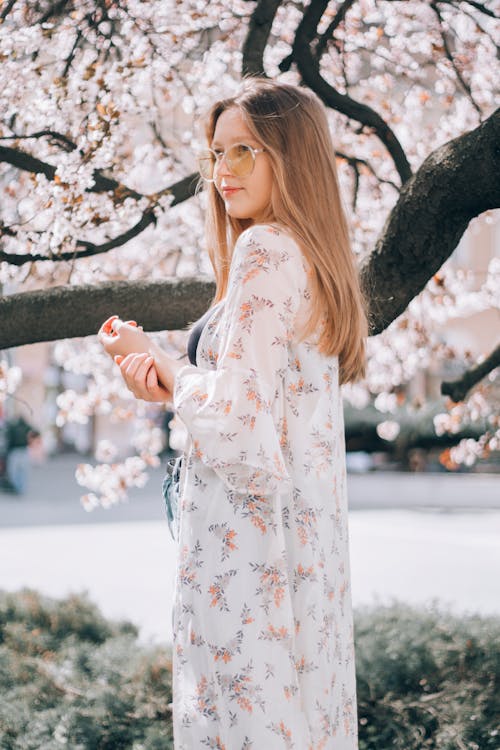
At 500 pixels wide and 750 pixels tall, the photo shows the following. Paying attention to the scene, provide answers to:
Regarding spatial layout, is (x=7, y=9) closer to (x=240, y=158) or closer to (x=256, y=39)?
(x=256, y=39)

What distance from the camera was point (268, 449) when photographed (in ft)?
6.45

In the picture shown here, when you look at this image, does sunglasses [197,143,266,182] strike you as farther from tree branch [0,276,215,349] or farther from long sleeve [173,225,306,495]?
tree branch [0,276,215,349]

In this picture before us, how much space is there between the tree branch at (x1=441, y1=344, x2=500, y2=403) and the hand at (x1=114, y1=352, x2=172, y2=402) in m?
2.85

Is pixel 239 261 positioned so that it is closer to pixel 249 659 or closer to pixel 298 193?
pixel 298 193

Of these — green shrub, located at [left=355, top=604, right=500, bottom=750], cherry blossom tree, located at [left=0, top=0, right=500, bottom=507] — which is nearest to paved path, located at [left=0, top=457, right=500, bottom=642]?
green shrub, located at [left=355, top=604, right=500, bottom=750]

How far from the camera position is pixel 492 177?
110 inches

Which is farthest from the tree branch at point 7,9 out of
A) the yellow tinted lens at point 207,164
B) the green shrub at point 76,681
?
the green shrub at point 76,681

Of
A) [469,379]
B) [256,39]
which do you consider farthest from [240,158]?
[469,379]

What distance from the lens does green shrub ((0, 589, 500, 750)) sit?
387 centimetres

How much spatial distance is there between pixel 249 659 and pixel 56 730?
215 cm

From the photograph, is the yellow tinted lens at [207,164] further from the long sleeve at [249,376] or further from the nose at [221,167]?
the long sleeve at [249,376]

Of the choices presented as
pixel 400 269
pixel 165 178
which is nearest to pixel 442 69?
pixel 165 178

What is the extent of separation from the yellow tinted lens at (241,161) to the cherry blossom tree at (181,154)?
0.46 meters

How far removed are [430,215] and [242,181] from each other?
101 centimetres
